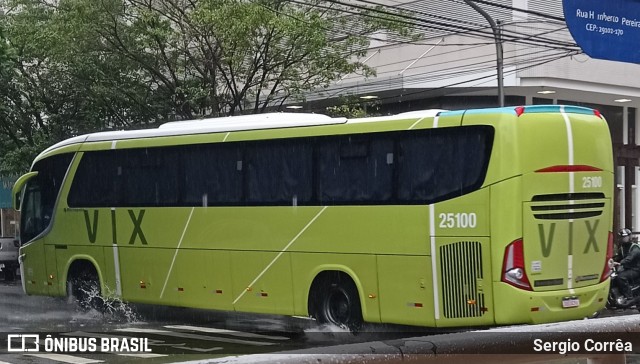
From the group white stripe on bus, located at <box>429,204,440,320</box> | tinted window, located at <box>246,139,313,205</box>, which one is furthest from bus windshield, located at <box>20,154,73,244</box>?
white stripe on bus, located at <box>429,204,440,320</box>

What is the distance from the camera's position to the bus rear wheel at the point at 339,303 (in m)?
13.6

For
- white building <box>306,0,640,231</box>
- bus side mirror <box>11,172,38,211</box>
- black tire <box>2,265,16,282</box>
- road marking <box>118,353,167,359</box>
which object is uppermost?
white building <box>306,0,640,231</box>

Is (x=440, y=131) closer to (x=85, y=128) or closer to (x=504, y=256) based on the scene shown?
(x=504, y=256)

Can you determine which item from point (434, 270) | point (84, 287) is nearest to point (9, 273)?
point (84, 287)

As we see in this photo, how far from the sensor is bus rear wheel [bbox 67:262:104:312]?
57.5 feet

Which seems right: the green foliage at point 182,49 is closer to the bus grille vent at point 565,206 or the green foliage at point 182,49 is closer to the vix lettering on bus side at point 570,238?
the bus grille vent at point 565,206

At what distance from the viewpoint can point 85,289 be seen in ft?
58.1

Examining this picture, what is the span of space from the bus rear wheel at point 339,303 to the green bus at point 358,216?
21 mm

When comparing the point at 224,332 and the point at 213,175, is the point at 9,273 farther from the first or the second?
the point at 224,332

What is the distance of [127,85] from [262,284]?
1456 centimetres

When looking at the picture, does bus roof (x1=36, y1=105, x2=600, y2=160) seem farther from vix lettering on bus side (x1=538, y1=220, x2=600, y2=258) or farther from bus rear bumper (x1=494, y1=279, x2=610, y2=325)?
bus rear bumper (x1=494, y1=279, x2=610, y2=325)

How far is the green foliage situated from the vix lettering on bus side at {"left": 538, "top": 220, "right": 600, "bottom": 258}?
1276 centimetres

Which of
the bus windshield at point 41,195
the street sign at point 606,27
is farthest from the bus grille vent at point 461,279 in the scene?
the bus windshield at point 41,195

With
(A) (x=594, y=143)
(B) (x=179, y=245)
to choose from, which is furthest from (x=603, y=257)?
(B) (x=179, y=245)
